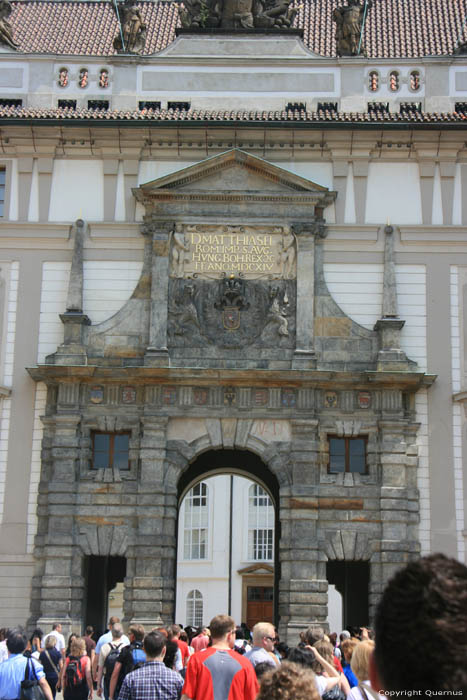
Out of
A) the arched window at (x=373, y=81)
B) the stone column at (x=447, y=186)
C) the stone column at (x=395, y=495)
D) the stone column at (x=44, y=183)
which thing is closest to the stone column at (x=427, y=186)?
the stone column at (x=447, y=186)

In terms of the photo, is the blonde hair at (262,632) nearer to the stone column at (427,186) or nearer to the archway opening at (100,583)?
the archway opening at (100,583)

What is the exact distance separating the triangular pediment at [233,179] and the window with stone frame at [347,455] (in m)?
6.24

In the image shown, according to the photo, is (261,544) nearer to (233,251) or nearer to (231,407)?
(231,407)

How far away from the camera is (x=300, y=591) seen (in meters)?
25.3

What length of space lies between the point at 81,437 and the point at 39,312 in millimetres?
3503

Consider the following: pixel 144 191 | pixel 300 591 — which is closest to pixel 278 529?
pixel 300 591

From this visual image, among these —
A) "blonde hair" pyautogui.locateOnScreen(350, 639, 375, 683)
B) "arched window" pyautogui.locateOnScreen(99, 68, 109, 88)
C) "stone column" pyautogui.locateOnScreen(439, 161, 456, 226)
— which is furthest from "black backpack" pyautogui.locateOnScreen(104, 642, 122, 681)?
"arched window" pyautogui.locateOnScreen(99, 68, 109, 88)

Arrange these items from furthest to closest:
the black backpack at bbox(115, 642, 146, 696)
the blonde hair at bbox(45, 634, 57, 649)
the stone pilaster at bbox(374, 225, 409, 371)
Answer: the stone pilaster at bbox(374, 225, 409, 371) < the blonde hair at bbox(45, 634, 57, 649) < the black backpack at bbox(115, 642, 146, 696)

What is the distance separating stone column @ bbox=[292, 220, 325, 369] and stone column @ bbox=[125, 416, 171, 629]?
3695mm

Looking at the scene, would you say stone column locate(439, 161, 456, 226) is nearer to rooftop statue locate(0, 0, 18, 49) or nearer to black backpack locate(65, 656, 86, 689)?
rooftop statue locate(0, 0, 18, 49)

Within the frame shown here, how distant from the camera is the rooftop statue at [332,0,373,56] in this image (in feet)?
97.1

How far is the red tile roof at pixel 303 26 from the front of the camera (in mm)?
33781

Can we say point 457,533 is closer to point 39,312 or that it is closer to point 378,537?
point 378,537

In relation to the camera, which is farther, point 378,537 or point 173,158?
point 173,158
